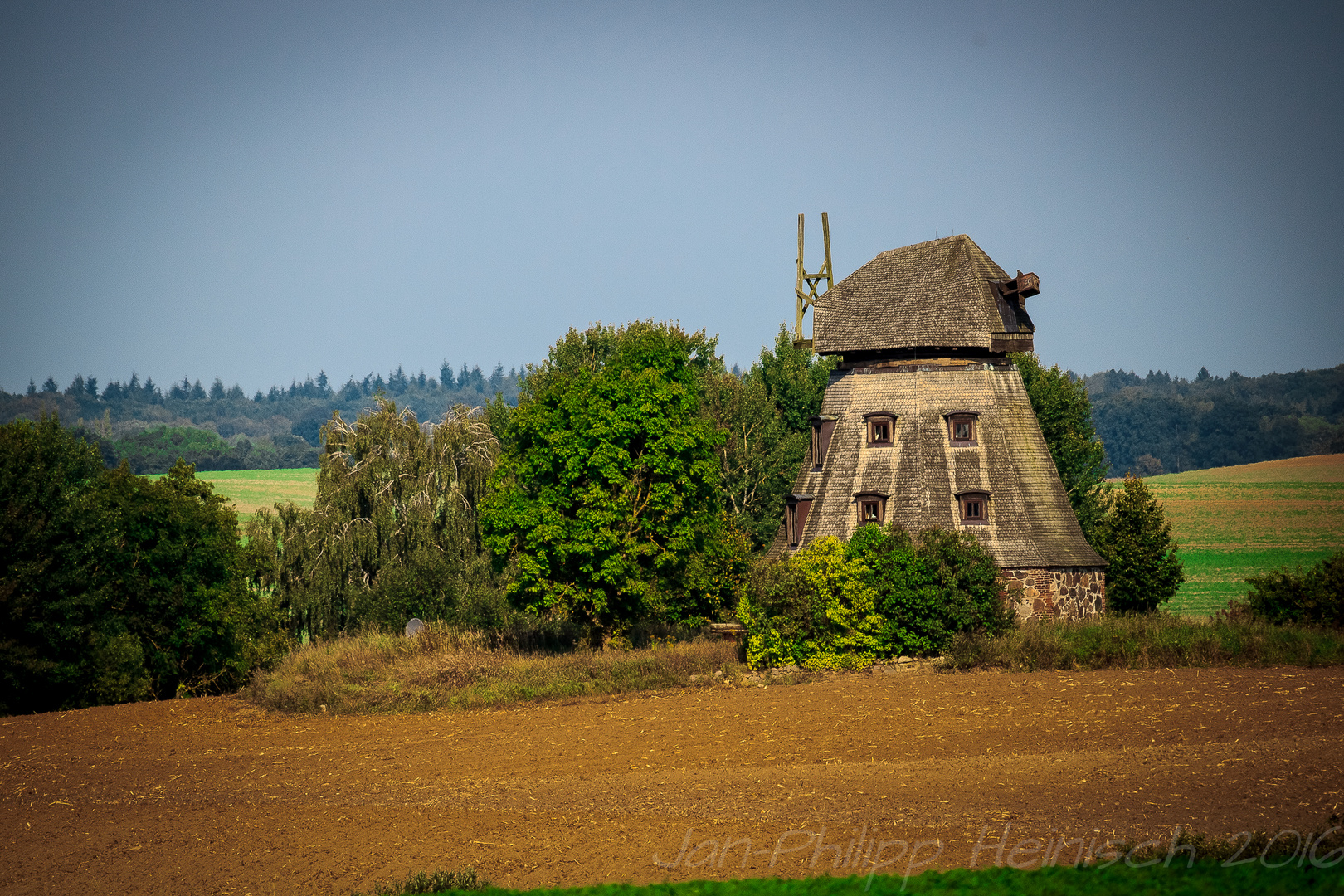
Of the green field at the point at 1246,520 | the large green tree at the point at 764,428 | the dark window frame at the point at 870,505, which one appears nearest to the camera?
the dark window frame at the point at 870,505

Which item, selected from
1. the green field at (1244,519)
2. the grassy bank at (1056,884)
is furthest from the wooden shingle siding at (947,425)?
the grassy bank at (1056,884)

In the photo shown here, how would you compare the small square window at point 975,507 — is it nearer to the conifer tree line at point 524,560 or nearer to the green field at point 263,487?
the conifer tree line at point 524,560

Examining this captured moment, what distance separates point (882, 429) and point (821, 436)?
98.1 inches

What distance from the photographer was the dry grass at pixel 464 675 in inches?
1283

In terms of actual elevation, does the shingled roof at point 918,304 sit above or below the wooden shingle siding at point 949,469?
above

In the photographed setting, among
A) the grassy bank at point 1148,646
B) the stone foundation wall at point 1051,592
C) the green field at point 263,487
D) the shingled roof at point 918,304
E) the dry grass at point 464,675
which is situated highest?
the shingled roof at point 918,304

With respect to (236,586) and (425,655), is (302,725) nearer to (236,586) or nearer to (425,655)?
(425,655)

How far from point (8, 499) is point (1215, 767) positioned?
34.0 m

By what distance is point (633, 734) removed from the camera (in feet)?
88.1

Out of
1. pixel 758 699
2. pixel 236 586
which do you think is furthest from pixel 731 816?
pixel 236 586

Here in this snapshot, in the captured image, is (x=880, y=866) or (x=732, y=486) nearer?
(x=880, y=866)

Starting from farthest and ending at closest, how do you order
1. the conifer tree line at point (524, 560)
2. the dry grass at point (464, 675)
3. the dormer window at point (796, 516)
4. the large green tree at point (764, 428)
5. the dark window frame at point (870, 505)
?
1. the large green tree at point (764, 428)
2. the dormer window at point (796, 516)
3. the dark window frame at point (870, 505)
4. the conifer tree line at point (524, 560)
5. the dry grass at point (464, 675)

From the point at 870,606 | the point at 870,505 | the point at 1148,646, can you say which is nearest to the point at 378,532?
the point at 870,505

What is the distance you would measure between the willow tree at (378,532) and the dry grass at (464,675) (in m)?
14.3
